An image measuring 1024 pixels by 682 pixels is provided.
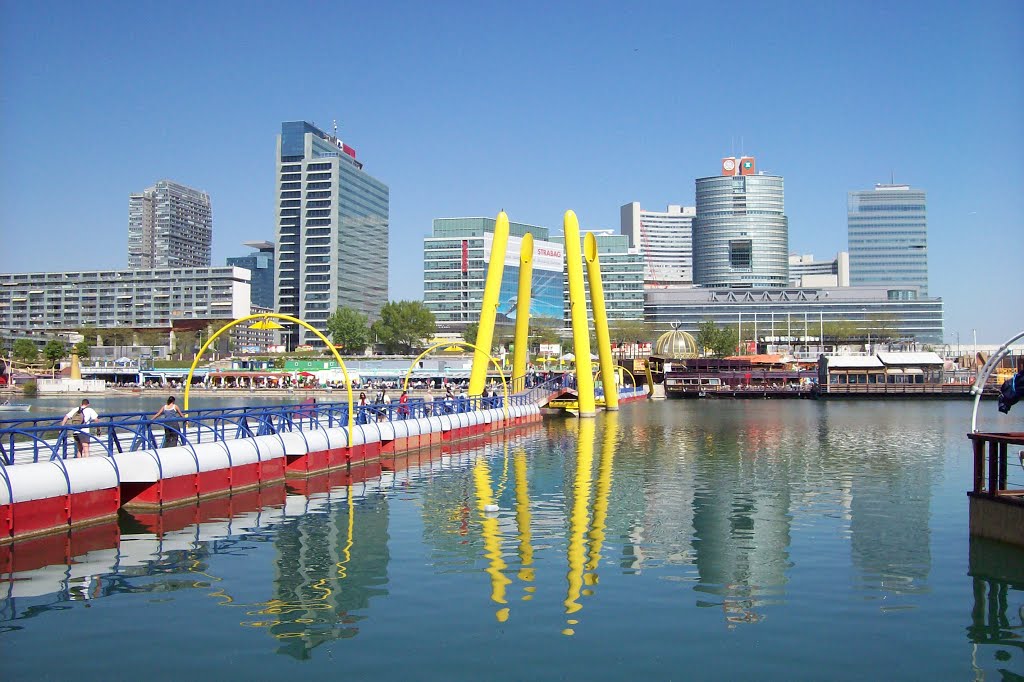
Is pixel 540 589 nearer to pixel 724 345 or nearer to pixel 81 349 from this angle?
pixel 724 345

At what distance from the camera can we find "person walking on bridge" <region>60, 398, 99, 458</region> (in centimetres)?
2430

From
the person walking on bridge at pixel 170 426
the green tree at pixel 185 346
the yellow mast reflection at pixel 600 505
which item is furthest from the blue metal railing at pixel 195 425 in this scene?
the green tree at pixel 185 346

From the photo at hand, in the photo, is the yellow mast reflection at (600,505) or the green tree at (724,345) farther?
the green tree at (724,345)

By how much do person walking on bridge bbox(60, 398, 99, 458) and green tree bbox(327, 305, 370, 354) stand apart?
166 m

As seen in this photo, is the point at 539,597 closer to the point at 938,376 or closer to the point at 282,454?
the point at 282,454

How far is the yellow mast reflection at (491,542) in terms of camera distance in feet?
53.7

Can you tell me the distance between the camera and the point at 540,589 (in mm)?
16859

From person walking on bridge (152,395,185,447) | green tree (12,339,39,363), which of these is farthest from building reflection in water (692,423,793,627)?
green tree (12,339,39,363)

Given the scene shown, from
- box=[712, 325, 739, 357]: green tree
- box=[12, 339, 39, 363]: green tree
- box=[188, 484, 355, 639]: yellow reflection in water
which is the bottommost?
box=[188, 484, 355, 639]: yellow reflection in water

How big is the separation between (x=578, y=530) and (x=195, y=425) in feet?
52.6

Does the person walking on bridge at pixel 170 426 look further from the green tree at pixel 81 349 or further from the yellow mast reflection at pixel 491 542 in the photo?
the green tree at pixel 81 349

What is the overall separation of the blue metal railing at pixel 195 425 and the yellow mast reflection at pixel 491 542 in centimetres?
784

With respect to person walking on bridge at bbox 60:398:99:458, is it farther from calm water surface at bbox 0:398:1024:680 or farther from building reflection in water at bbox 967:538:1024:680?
building reflection in water at bbox 967:538:1024:680

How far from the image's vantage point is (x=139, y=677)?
12203mm
